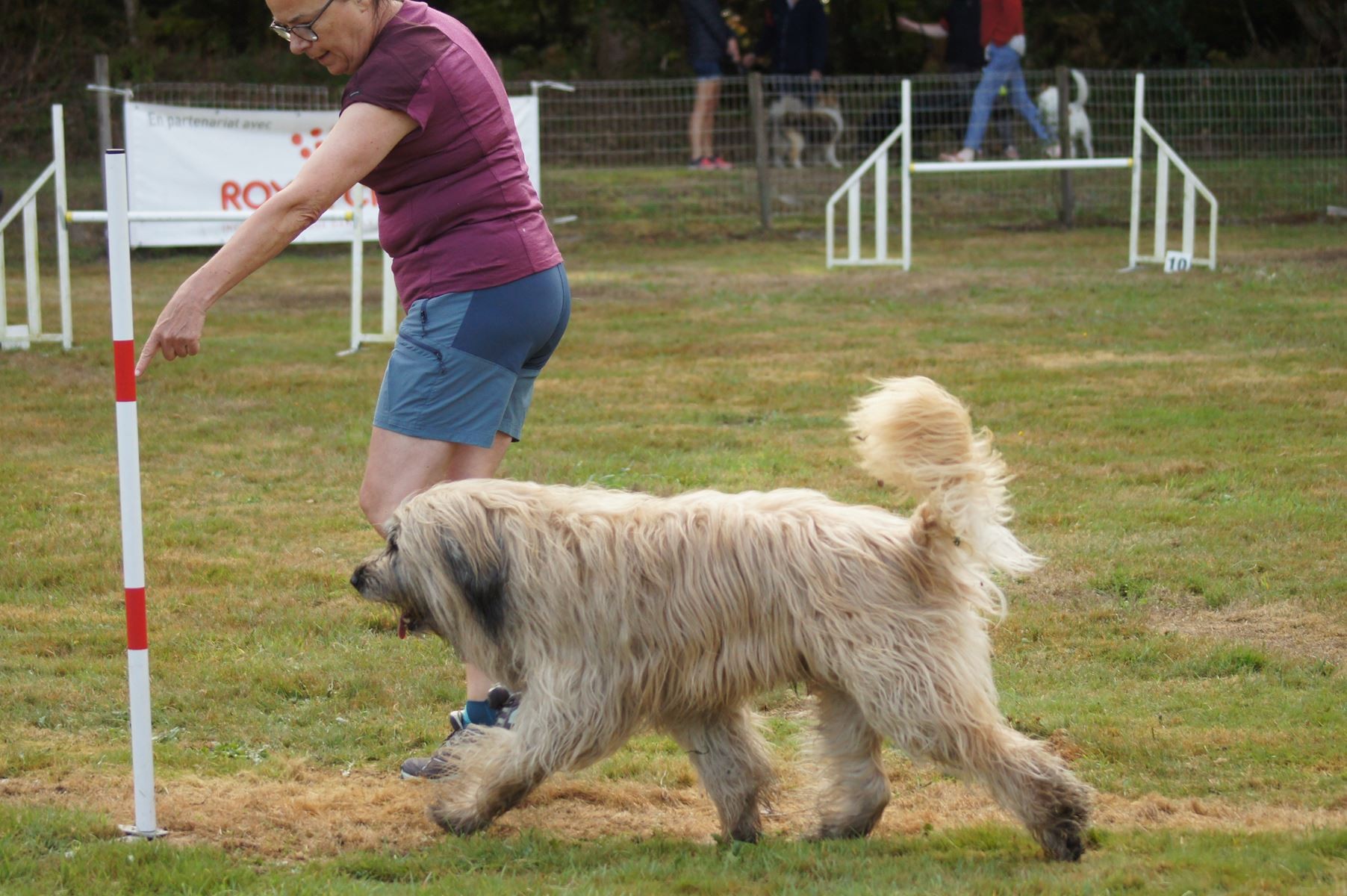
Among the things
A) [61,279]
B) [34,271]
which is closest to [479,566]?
[61,279]

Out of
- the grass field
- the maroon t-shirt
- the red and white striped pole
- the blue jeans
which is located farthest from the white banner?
the red and white striped pole

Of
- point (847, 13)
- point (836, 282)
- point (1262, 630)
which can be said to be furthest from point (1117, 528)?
point (847, 13)

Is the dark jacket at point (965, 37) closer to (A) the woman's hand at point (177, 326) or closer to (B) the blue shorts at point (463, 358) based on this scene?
(B) the blue shorts at point (463, 358)

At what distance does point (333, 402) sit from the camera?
8922mm

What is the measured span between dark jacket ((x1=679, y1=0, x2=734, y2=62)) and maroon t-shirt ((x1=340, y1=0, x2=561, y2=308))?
15.4 meters

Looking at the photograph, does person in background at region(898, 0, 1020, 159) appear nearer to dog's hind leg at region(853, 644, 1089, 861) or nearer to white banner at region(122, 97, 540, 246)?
white banner at region(122, 97, 540, 246)

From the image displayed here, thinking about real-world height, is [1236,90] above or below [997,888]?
above

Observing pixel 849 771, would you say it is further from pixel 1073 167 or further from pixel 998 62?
pixel 998 62

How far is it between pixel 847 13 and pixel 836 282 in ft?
41.4

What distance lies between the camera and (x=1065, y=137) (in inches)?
696

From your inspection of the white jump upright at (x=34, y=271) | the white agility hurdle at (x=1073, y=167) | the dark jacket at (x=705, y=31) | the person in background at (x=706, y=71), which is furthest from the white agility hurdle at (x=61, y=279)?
the dark jacket at (x=705, y=31)

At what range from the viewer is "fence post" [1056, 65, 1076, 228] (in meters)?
17.5

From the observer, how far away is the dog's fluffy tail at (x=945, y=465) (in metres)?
3.34

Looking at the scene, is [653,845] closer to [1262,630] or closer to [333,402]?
[1262,630]
